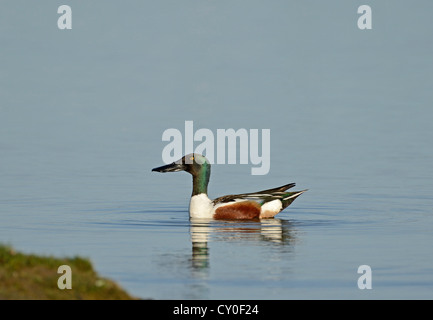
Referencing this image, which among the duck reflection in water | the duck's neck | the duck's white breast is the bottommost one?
the duck reflection in water

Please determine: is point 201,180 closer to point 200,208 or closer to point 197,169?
point 197,169

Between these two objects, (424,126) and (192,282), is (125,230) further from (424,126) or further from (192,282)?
(424,126)

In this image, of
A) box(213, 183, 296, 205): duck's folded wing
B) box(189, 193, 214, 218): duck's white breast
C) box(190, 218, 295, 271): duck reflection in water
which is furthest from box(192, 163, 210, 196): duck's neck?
box(190, 218, 295, 271): duck reflection in water

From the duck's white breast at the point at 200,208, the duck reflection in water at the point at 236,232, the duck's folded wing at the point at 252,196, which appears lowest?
the duck reflection in water at the point at 236,232

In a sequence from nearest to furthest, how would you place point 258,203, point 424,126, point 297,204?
point 258,203
point 297,204
point 424,126

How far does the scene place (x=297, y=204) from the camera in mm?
22359

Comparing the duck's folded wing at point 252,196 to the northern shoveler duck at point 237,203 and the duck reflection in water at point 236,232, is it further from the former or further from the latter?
the duck reflection in water at point 236,232

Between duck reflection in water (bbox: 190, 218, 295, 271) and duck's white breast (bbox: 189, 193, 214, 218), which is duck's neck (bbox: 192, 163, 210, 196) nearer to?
duck's white breast (bbox: 189, 193, 214, 218)

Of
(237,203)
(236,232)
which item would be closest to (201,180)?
(237,203)

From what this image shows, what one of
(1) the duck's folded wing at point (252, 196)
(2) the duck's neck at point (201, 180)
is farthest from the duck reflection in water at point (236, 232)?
(2) the duck's neck at point (201, 180)
